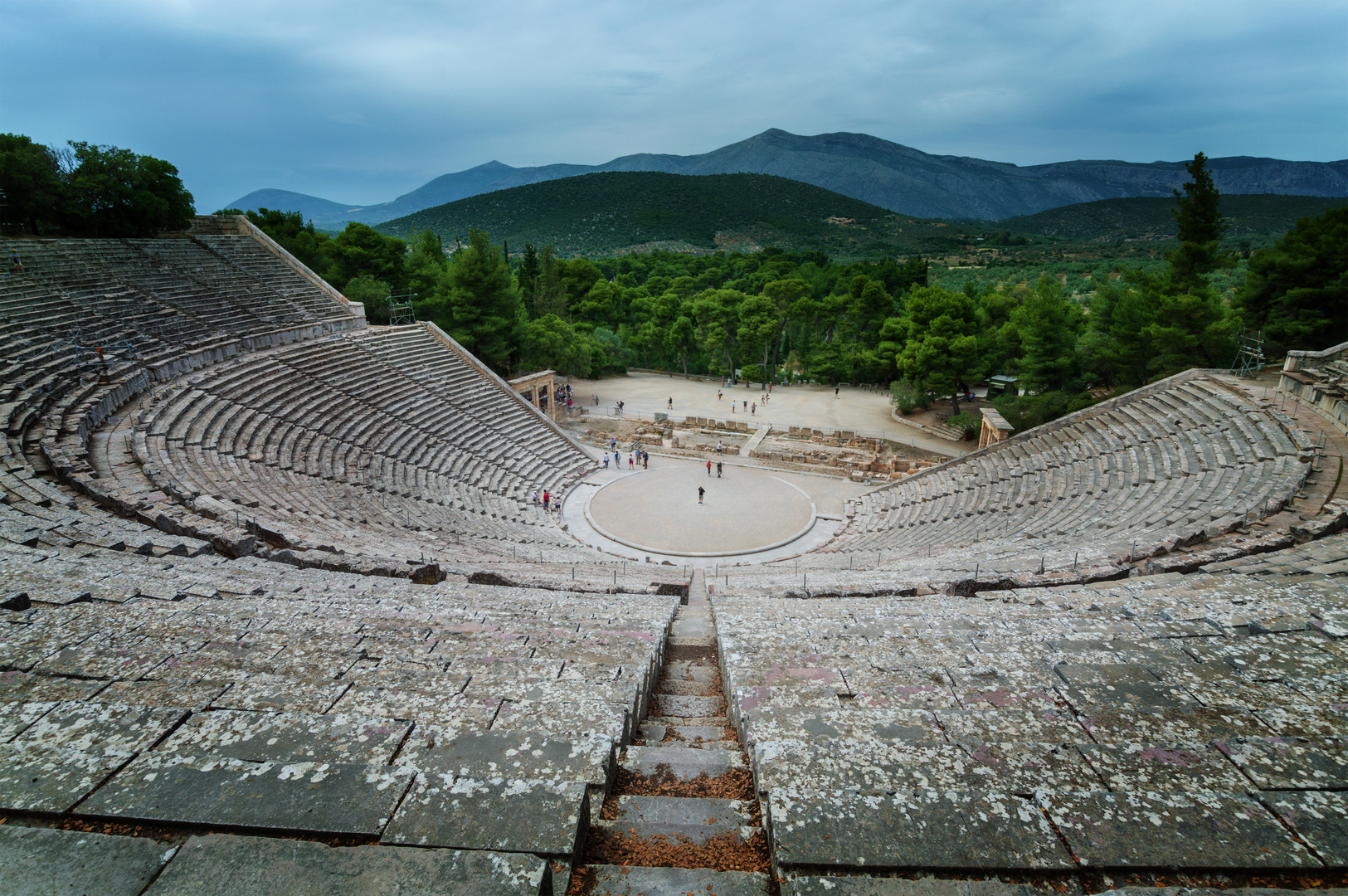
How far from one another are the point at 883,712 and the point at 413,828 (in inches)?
98.6

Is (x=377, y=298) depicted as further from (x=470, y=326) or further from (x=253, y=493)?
(x=253, y=493)

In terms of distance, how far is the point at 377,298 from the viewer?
30.7 metres

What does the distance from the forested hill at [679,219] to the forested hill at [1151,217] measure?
23464 mm

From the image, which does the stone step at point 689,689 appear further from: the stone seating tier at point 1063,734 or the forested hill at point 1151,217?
the forested hill at point 1151,217

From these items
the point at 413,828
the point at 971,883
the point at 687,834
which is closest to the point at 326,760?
the point at 413,828

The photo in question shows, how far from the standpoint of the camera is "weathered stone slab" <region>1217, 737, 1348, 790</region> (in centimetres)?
276

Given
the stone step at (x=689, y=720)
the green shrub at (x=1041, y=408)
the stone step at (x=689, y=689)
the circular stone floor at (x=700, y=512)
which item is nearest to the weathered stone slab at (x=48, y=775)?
the stone step at (x=689, y=720)

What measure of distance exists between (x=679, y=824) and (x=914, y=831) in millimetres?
973

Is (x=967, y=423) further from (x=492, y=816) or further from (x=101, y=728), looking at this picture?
(x=101, y=728)

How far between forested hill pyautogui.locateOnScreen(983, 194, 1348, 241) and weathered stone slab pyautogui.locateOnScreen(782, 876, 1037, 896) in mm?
111971

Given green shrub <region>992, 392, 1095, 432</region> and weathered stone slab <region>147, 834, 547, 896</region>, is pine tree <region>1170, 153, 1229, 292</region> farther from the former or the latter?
weathered stone slab <region>147, 834, 547, 896</region>

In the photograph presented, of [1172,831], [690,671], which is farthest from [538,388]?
[1172,831]

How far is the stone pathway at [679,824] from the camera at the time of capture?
2301mm

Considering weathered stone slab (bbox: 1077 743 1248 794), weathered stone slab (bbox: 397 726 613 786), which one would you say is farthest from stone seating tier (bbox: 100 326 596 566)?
weathered stone slab (bbox: 1077 743 1248 794)
